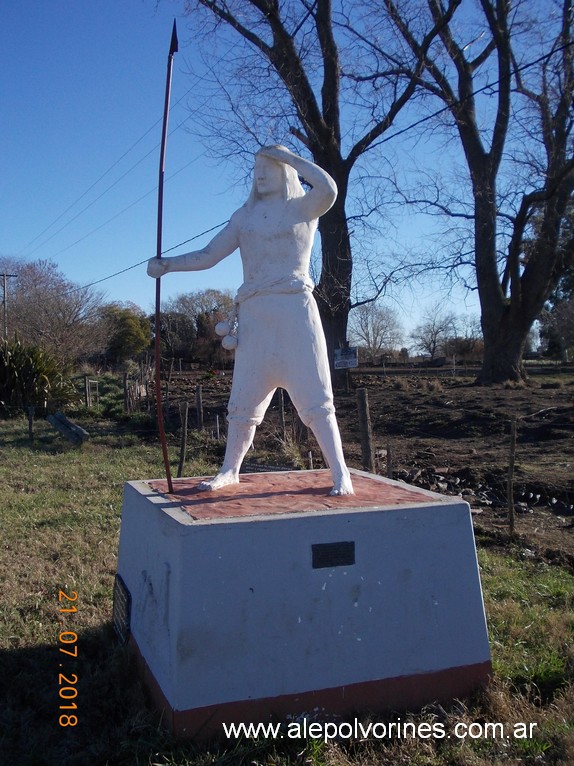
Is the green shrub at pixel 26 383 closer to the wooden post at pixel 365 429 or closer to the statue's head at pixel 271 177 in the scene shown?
the wooden post at pixel 365 429

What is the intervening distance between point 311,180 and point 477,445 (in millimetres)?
8426

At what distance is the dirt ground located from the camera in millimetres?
7270

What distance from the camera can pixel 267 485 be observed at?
4.28 meters

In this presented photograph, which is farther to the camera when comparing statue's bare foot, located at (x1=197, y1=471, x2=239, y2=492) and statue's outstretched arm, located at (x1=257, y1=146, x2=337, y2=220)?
statue's bare foot, located at (x1=197, y1=471, x2=239, y2=492)

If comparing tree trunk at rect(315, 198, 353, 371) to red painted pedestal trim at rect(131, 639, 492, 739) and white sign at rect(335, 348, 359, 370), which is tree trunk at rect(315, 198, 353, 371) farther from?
red painted pedestal trim at rect(131, 639, 492, 739)

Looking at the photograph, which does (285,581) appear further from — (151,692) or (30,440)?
(30,440)

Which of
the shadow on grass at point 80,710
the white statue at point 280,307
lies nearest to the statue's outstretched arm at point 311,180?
the white statue at point 280,307

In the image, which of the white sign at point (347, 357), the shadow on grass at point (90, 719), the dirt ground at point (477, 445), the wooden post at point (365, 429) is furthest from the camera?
the white sign at point (347, 357)

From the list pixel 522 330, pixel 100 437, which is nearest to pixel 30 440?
pixel 100 437

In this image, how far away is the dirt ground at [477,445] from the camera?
7270 millimetres

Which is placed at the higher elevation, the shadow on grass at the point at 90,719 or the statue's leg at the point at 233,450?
the statue's leg at the point at 233,450

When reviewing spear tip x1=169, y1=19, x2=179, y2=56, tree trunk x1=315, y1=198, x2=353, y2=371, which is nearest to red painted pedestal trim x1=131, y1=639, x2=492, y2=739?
spear tip x1=169, y1=19, x2=179, y2=56

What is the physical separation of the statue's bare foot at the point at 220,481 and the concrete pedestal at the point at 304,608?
1.25 feet

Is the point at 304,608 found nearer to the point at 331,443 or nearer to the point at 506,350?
the point at 331,443
